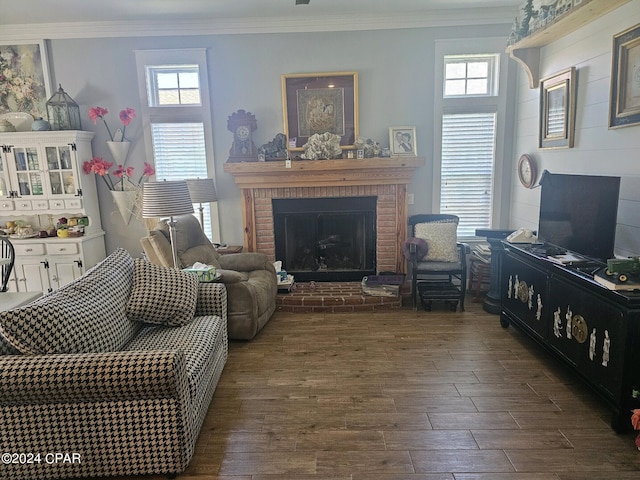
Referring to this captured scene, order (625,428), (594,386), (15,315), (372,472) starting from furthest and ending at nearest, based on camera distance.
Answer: (594,386), (625,428), (372,472), (15,315)

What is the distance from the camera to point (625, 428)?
2232 mm

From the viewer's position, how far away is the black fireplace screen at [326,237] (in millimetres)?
4617

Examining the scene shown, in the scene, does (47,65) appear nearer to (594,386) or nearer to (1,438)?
(1,438)

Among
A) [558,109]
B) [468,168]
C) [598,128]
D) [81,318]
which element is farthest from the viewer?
[468,168]

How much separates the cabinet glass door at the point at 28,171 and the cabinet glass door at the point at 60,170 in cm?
11

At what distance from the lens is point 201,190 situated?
4371mm

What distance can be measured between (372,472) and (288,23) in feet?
13.8

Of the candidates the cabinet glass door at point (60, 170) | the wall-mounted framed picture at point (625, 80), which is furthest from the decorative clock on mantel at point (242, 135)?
the wall-mounted framed picture at point (625, 80)

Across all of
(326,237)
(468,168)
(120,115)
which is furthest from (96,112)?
(468,168)

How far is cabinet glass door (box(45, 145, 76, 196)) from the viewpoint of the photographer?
14.2ft

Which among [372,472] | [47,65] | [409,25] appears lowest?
[372,472]

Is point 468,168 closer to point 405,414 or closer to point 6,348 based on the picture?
point 405,414

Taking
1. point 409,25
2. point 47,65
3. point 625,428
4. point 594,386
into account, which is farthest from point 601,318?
point 47,65

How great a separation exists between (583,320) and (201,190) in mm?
3587
